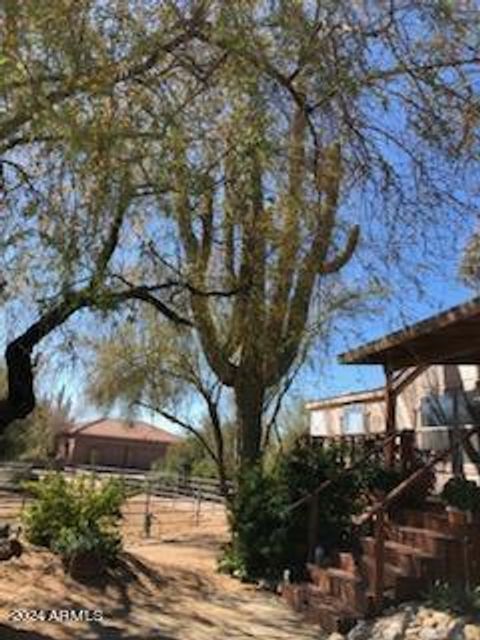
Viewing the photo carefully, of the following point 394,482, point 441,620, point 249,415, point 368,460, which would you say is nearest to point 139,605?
point 441,620

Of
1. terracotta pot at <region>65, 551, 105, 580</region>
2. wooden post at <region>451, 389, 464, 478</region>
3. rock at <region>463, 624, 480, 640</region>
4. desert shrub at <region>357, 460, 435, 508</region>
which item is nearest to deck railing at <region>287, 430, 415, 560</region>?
desert shrub at <region>357, 460, 435, 508</region>

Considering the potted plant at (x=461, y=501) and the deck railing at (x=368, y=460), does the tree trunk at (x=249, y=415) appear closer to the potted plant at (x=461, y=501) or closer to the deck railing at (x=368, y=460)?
the deck railing at (x=368, y=460)

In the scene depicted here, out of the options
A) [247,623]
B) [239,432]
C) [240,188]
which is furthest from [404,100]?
[239,432]

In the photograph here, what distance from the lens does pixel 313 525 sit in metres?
13.5

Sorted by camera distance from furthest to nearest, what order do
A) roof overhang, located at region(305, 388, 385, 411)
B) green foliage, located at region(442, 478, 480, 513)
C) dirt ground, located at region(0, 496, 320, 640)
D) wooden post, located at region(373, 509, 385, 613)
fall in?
roof overhang, located at region(305, 388, 385, 411), green foliage, located at region(442, 478, 480, 513), wooden post, located at region(373, 509, 385, 613), dirt ground, located at region(0, 496, 320, 640)

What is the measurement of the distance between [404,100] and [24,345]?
4.60 m

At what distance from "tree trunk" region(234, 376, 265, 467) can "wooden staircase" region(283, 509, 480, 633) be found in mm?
4248

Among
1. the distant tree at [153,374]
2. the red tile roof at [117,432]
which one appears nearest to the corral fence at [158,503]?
the distant tree at [153,374]

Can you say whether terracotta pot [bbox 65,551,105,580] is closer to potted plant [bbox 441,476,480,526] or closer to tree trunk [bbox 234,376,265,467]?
tree trunk [bbox 234,376,265,467]

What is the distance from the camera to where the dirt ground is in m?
10.3

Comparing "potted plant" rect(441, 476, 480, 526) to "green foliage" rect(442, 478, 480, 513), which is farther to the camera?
"green foliage" rect(442, 478, 480, 513)

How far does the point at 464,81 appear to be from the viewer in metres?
9.34

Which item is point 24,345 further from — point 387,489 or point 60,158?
point 387,489

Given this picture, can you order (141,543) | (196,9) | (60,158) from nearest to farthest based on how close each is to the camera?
(60,158) < (196,9) < (141,543)
